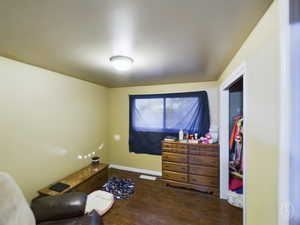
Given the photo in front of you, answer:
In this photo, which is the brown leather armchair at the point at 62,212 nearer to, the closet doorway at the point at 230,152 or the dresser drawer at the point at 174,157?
the dresser drawer at the point at 174,157

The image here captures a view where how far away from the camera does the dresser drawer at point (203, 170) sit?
7.62 feet

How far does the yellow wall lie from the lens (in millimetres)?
758

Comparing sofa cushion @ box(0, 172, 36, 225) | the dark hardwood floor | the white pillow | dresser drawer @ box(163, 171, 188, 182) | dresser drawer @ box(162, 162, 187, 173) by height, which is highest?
sofa cushion @ box(0, 172, 36, 225)

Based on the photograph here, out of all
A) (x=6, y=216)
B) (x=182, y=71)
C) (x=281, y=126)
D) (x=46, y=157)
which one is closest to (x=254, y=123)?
(x=281, y=126)

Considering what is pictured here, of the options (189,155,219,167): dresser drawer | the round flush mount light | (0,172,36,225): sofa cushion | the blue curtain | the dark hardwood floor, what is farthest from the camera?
the blue curtain

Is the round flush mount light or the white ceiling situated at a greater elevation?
the white ceiling

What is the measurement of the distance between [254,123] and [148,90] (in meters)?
2.46

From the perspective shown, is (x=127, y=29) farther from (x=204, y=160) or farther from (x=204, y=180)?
(x=204, y=180)

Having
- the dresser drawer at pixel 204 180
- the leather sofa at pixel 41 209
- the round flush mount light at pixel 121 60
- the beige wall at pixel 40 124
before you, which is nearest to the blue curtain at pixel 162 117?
the dresser drawer at pixel 204 180

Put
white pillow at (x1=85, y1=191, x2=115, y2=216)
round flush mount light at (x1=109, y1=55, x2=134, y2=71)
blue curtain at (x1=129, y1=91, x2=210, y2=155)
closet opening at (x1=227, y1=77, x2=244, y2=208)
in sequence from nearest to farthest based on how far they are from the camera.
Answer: round flush mount light at (x1=109, y1=55, x2=134, y2=71)
white pillow at (x1=85, y1=191, x2=115, y2=216)
closet opening at (x1=227, y1=77, x2=244, y2=208)
blue curtain at (x1=129, y1=91, x2=210, y2=155)

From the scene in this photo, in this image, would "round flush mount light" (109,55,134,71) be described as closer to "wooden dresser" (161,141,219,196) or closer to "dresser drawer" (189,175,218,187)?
"wooden dresser" (161,141,219,196)

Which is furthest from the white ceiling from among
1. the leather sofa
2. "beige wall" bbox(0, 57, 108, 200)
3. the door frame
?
the leather sofa

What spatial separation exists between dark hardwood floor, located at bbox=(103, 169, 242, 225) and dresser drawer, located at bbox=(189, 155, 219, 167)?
1.88ft

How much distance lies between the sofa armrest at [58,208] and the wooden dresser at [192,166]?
1.66 m
